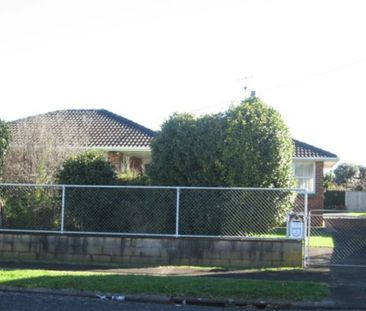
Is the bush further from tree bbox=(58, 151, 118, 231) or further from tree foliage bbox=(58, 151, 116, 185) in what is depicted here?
tree bbox=(58, 151, 118, 231)

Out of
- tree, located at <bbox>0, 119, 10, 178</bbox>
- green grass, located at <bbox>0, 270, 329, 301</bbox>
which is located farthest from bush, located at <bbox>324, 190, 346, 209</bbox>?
green grass, located at <bbox>0, 270, 329, 301</bbox>

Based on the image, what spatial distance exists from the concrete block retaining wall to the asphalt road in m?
3.66

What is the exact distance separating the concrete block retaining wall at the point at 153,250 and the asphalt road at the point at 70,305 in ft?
12.0

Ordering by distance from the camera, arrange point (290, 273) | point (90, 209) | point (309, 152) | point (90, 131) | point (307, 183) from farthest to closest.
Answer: point (90, 131)
point (309, 152)
point (307, 183)
point (90, 209)
point (290, 273)

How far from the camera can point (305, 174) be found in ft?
78.8

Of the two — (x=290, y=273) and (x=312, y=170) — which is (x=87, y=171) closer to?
(x=290, y=273)

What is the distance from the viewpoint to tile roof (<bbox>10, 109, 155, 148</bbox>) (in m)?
20.0

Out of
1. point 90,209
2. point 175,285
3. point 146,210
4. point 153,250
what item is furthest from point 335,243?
point 175,285

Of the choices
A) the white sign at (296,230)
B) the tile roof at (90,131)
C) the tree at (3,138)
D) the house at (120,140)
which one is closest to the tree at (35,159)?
the tile roof at (90,131)

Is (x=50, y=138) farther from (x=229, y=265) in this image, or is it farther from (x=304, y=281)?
(x=304, y=281)

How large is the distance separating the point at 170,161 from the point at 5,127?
198 inches

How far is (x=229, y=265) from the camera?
12719 millimetres

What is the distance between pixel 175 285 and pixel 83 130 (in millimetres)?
15371

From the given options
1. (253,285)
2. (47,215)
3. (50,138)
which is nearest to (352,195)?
(50,138)
